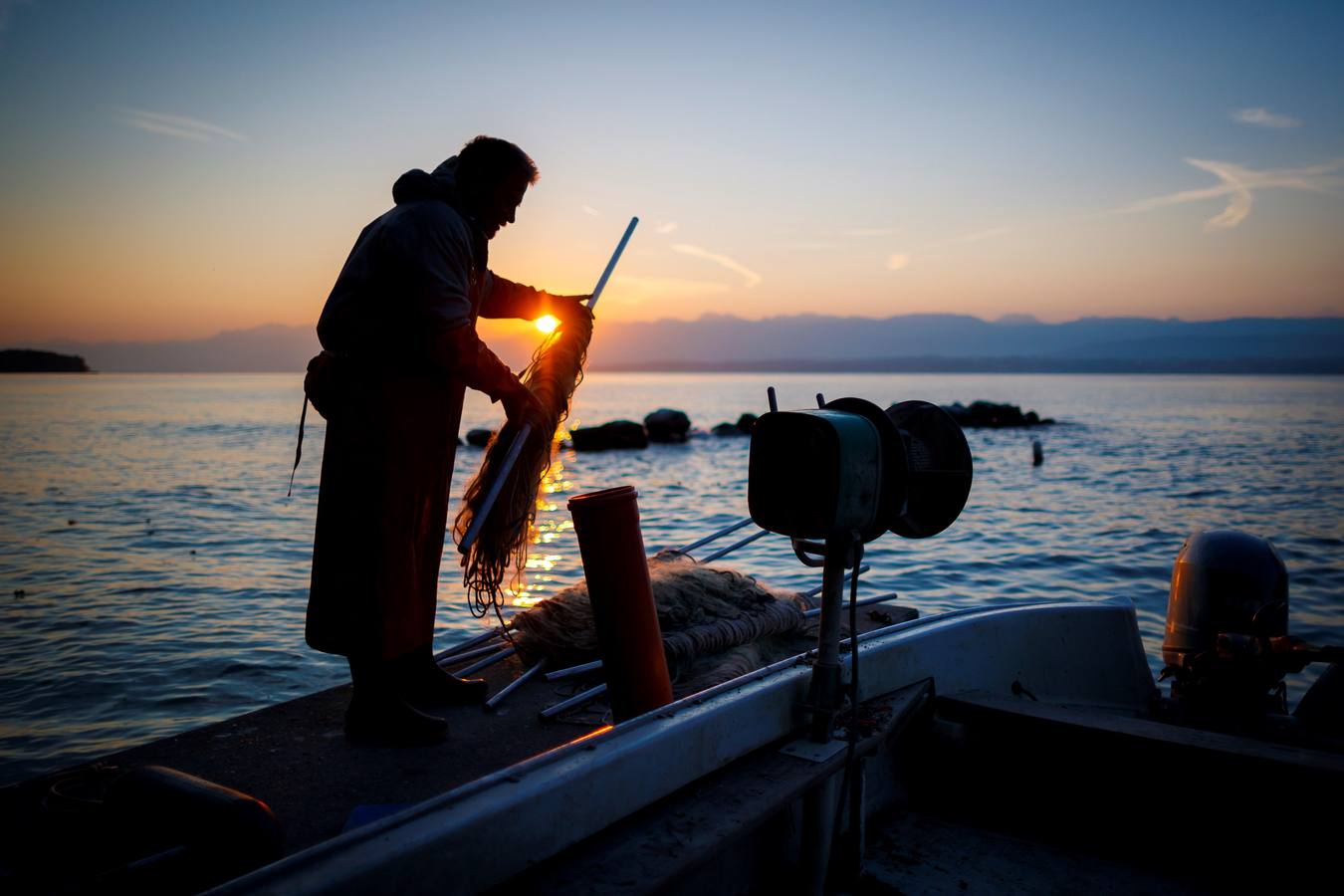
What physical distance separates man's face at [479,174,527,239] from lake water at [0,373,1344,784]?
1.59 m

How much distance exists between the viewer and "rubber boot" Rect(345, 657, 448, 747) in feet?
9.70

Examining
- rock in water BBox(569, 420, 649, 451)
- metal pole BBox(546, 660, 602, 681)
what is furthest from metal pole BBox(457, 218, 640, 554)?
rock in water BBox(569, 420, 649, 451)

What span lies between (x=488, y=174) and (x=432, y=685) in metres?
2.00

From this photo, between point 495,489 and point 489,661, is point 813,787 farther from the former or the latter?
point 489,661

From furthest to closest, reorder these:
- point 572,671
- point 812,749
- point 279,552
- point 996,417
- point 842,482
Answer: point 996,417 → point 279,552 → point 572,671 → point 812,749 → point 842,482

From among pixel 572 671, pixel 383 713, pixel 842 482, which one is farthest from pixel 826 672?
pixel 383 713

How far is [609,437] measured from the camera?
100ft

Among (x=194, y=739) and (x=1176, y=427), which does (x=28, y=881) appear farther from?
(x=1176, y=427)

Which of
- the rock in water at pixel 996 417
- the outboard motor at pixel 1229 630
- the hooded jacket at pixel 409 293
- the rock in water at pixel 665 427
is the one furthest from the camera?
the rock in water at pixel 996 417

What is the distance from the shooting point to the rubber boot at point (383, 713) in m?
2.96

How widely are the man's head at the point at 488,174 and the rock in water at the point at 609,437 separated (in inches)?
1057

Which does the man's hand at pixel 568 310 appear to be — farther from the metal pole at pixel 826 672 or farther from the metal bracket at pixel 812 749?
the metal bracket at pixel 812 749

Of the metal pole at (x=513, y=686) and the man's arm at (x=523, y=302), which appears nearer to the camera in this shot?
the metal pole at (x=513, y=686)

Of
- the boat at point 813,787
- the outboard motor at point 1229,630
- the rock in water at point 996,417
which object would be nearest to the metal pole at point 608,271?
the boat at point 813,787
